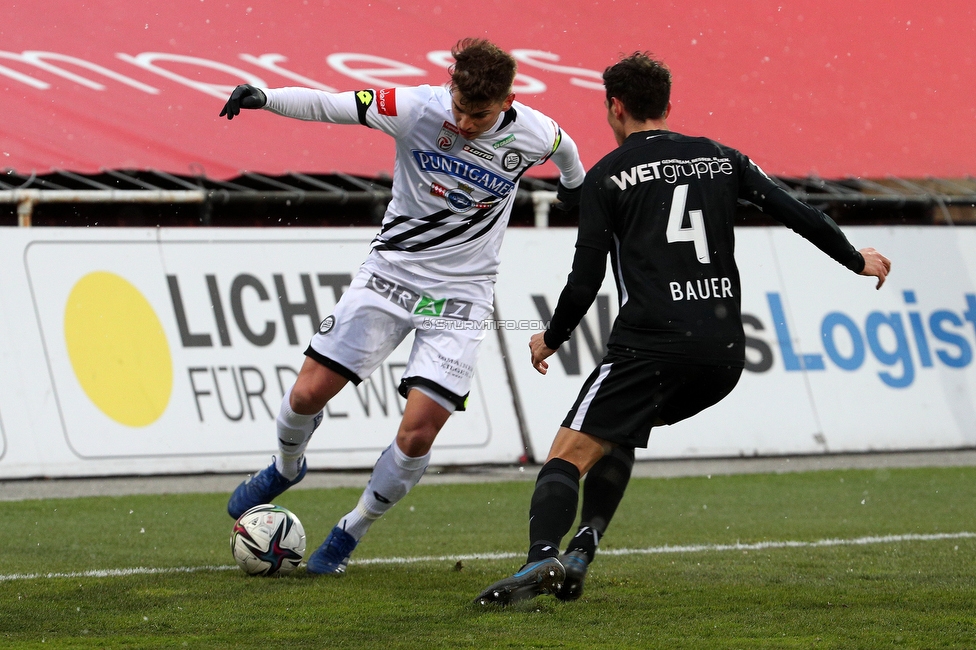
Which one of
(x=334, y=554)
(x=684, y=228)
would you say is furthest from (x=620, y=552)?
(x=684, y=228)

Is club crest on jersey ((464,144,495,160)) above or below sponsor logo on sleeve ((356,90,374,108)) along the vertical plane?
below

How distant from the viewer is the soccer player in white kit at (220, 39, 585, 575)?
17.4 ft

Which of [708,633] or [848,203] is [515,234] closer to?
[848,203]

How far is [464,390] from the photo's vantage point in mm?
5367

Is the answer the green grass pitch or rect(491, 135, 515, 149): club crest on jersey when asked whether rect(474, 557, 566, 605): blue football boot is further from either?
rect(491, 135, 515, 149): club crest on jersey

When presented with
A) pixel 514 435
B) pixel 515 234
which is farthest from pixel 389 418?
pixel 515 234

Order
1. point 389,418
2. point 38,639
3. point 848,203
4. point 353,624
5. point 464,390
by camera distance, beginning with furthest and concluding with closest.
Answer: point 848,203
point 389,418
point 464,390
point 353,624
point 38,639

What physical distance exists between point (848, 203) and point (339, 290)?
5.44 m

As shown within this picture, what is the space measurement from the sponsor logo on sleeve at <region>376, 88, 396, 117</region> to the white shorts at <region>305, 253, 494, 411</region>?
0.68 metres

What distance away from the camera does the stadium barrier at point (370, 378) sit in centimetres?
902

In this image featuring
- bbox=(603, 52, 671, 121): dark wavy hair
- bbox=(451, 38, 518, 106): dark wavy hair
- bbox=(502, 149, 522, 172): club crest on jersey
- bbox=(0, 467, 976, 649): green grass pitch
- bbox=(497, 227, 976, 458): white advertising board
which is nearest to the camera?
bbox=(0, 467, 976, 649): green grass pitch

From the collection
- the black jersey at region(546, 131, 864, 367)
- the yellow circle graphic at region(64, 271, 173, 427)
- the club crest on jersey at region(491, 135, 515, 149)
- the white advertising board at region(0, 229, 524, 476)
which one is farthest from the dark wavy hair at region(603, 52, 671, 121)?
the yellow circle graphic at region(64, 271, 173, 427)

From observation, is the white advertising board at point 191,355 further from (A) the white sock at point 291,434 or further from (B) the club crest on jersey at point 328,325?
(B) the club crest on jersey at point 328,325

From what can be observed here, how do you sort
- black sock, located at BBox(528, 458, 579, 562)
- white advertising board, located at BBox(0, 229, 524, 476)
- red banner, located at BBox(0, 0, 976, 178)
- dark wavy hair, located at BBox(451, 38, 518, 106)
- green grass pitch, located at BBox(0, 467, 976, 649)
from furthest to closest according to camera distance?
red banner, located at BBox(0, 0, 976, 178) → white advertising board, located at BBox(0, 229, 524, 476) → dark wavy hair, located at BBox(451, 38, 518, 106) → black sock, located at BBox(528, 458, 579, 562) → green grass pitch, located at BBox(0, 467, 976, 649)
